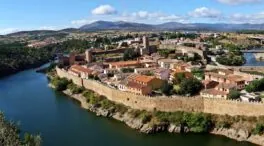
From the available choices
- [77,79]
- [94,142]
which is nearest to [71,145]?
[94,142]

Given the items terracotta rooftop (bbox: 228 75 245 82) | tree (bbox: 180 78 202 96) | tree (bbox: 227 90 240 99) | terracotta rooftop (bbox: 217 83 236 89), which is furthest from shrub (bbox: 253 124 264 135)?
terracotta rooftop (bbox: 228 75 245 82)

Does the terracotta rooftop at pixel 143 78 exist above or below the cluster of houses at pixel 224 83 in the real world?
above

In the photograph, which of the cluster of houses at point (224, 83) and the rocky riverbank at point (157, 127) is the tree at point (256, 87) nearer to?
the cluster of houses at point (224, 83)

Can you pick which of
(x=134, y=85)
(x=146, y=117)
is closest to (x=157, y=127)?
(x=146, y=117)

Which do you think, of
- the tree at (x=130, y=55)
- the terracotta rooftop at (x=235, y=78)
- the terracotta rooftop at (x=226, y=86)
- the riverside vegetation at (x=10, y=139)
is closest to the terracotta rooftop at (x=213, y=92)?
the terracotta rooftop at (x=226, y=86)

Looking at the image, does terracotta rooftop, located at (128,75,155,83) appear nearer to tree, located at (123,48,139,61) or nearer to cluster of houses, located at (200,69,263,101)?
cluster of houses, located at (200,69,263,101)
